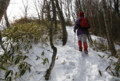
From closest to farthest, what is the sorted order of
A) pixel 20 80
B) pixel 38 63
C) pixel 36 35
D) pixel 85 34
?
pixel 20 80 → pixel 38 63 → pixel 36 35 → pixel 85 34

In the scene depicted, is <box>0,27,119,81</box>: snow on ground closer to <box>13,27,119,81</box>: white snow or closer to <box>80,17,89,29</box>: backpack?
<box>13,27,119,81</box>: white snow

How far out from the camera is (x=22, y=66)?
79.5 inches

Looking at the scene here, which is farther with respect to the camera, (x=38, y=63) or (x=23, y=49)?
(x=23, y=49)

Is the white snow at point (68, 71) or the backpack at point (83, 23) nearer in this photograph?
the white snow at point (68, 71)

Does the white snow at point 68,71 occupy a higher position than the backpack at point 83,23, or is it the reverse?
the backpack at point 83,23

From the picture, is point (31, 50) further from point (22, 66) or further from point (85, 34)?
point (85, 34)

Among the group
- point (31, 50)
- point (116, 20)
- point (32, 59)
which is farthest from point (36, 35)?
point (116, 20)

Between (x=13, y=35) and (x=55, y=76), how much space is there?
1.71 meters

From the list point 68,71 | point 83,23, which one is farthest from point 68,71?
point 83,23

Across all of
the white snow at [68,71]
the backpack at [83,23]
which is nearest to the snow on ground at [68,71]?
the white snow at [68,71]

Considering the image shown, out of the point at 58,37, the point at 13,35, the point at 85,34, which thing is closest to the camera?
the point at 13,35

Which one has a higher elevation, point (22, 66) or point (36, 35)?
point (36, 35)

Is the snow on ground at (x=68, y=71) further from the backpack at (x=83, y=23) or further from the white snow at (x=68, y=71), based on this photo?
the backpack at (x=83, y=23)

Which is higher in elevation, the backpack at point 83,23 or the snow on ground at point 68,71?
the backpack at point 83,23
